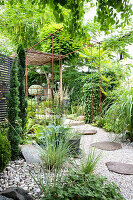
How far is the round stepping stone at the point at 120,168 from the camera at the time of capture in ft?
8.02

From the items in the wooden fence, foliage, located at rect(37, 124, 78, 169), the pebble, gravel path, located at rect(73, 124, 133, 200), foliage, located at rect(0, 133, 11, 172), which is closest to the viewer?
the pebble

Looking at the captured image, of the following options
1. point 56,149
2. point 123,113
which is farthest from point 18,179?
point 123,113

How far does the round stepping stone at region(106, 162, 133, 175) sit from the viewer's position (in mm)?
2445

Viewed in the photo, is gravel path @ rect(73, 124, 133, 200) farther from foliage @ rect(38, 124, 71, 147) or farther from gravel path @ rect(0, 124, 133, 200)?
foliage @ rect(38, 124, 71, 147)

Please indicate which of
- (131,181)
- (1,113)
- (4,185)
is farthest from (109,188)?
(1,113)

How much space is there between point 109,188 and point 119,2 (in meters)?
1.86

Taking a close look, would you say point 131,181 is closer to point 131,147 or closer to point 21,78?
point 131,147

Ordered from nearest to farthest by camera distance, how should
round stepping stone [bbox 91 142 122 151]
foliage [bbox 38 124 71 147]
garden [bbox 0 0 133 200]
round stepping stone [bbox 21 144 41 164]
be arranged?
garden [bbox 0 0 133 200], round stepping stone [bbox 21 144 41 164], foliage [bbox 38 124 71 147], round stepping stone [bbox 91 142 122 151]

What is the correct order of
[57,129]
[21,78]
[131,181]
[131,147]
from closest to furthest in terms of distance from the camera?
[131,181] → [57,129] → [21,78] → [131,147]

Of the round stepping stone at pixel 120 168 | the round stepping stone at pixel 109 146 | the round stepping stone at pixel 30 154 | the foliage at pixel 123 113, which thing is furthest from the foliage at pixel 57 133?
the foliage at pixel 123 113

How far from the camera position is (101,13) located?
81.1 inches

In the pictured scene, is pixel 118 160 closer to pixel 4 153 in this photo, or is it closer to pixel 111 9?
pixel 4 153

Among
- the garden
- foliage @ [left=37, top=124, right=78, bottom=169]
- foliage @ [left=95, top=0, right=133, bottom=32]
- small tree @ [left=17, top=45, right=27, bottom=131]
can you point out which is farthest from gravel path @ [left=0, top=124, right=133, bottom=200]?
foliage @ [left=95, top=0, right=133, bottom=32]

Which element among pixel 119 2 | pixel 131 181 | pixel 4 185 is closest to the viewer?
pixel 119 2
